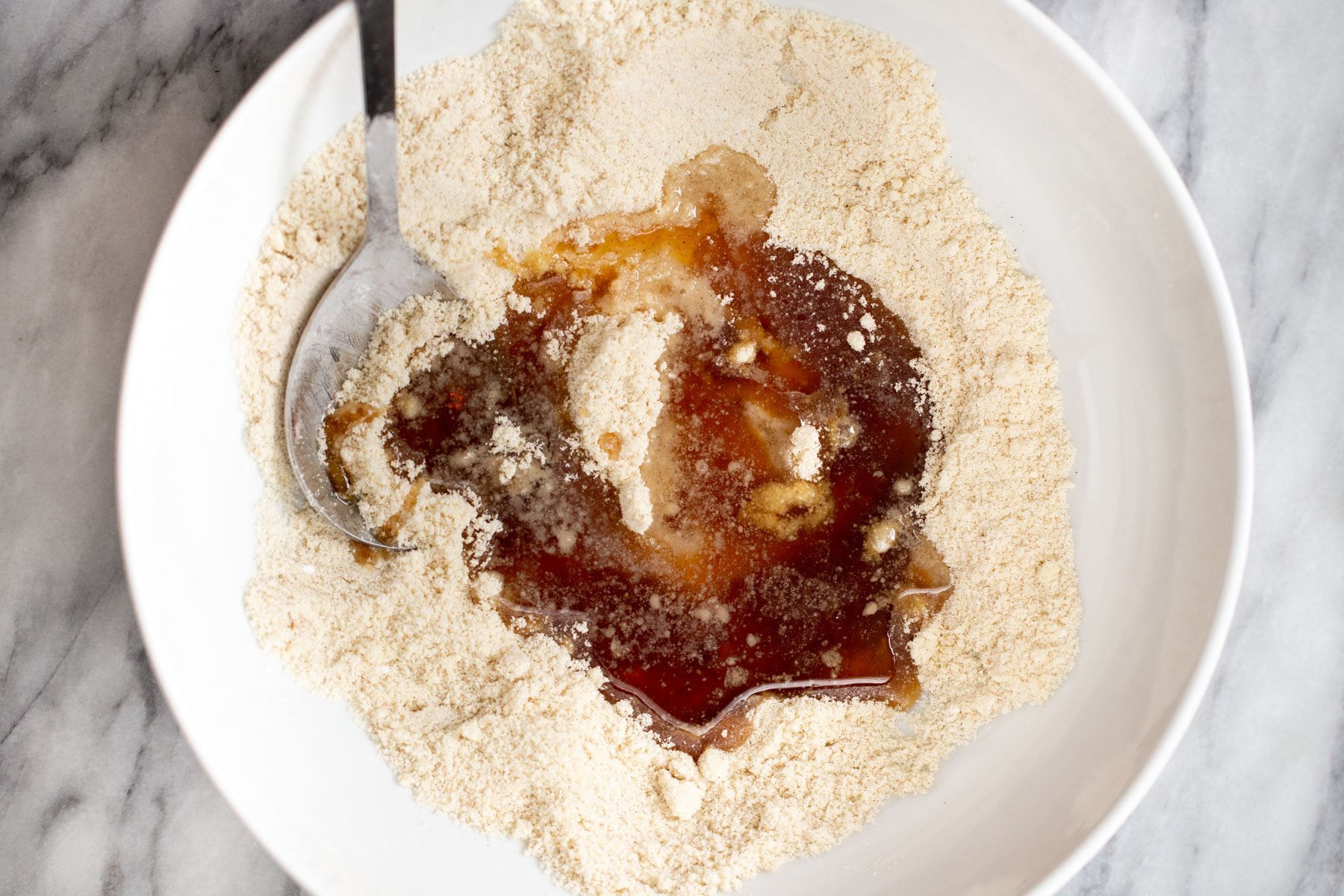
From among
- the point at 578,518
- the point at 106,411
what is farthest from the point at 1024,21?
the point at 106,411

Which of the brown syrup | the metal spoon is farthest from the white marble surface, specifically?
the brown syrup

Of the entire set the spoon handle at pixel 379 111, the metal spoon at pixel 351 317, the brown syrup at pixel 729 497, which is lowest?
the brown syrup at pixel 729 497

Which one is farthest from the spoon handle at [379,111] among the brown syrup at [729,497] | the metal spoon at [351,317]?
the brown syrup at [729,497]

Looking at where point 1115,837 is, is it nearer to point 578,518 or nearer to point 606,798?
point 606,798

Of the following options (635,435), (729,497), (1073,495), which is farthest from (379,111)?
(1073,495)

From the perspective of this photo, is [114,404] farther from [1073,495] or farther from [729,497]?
[1073,495]

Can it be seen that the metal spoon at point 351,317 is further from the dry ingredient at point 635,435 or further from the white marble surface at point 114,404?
the white marble surface at point 114,404
